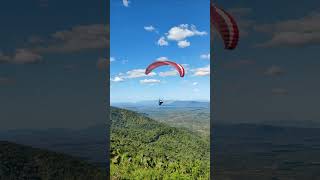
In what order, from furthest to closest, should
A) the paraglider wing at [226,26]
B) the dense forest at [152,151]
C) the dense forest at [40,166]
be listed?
the dense forest at [152,151] < the dense forest at [40,166] < the paraglider wing at [226,26]

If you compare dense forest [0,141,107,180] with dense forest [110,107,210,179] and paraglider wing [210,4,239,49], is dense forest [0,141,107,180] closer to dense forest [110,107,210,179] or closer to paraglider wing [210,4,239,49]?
dense forest [110,107,210,179]

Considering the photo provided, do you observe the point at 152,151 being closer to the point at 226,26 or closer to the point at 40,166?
the point at 40,166

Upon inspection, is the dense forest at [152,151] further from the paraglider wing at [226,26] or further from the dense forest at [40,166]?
the paraglider wing at [226,26]

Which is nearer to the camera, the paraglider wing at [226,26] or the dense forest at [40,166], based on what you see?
the paraglider wing at [226,26]

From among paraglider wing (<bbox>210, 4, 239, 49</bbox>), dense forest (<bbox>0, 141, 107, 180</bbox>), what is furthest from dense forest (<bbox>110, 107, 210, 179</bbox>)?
paraglider wing (<bbox>210, 4, 239, 49</bbox>)

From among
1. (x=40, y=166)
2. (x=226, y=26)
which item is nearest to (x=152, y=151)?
(x=40, y=166)

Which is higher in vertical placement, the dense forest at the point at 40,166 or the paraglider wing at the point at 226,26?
the paraglider wing at the point at 226,26

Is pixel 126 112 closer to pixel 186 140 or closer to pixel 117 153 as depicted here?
pixel 186 140

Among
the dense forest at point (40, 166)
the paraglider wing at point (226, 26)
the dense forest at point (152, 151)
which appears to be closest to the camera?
the paraglider wing at point (226, 26)

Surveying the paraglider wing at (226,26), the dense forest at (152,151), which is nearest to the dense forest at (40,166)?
the dense forest at (152,151)
